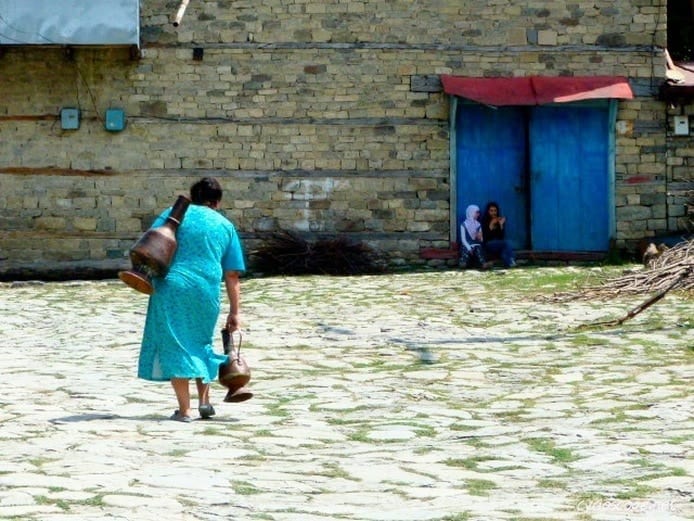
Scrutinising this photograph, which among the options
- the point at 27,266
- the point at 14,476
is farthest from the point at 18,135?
the point at 14,476

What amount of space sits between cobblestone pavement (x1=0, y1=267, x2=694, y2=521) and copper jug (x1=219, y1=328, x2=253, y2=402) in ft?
0.43

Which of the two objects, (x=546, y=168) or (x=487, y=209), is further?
(x=546, y=168)

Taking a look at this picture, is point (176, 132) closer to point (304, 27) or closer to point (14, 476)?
point (304, 27)

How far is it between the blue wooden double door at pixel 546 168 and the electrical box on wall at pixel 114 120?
4134mm

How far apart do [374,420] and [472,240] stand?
392 inches

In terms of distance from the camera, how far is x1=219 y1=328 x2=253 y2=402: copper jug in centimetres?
767

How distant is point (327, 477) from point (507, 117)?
40.9ft

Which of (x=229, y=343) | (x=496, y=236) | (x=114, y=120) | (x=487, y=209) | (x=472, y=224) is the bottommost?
(x=229, y=343)

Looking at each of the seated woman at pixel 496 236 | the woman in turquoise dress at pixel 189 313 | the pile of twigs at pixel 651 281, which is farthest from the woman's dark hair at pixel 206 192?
the seated woman at pixel 496 236

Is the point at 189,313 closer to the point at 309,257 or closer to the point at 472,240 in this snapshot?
the point at 309,257

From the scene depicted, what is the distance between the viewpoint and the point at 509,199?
17.9 meters

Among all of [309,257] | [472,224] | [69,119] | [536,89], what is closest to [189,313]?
[309,257]

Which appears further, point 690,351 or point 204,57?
point 204,57

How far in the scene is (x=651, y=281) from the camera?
13.3m
